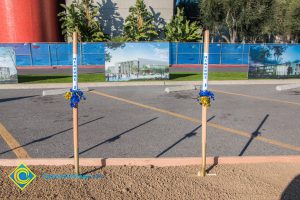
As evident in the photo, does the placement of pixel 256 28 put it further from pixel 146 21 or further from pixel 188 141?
pixel 188 141

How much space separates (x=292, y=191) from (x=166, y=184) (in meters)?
1.66

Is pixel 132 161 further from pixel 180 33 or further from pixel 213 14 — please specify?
pixel 213 14

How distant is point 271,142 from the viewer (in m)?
5.79

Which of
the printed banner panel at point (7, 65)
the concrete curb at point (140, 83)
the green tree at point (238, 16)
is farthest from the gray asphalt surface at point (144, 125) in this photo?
the green tree at point (238, 16)

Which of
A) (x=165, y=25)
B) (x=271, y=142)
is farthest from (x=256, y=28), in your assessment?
(x=271, y=142)

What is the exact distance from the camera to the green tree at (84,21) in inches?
1129

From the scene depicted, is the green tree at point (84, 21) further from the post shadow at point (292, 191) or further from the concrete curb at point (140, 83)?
the post shadow at point (292, 191)

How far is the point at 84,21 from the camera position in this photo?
3003 cm

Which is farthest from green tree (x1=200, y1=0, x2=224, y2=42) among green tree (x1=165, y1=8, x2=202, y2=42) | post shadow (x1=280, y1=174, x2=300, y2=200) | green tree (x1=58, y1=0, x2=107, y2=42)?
post shadow (x1=280, y1=174, x2=300, y2=200)

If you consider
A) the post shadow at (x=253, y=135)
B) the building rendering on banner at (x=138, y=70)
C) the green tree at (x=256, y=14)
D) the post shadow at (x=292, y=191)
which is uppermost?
the green tree at (x=256, y=14)

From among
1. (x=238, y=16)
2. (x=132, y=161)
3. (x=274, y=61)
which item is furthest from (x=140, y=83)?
(x=238, y=16)

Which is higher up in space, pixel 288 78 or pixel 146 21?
pixel 146 21

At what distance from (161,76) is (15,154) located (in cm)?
1035

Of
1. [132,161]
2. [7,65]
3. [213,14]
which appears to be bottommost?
[132,161]
